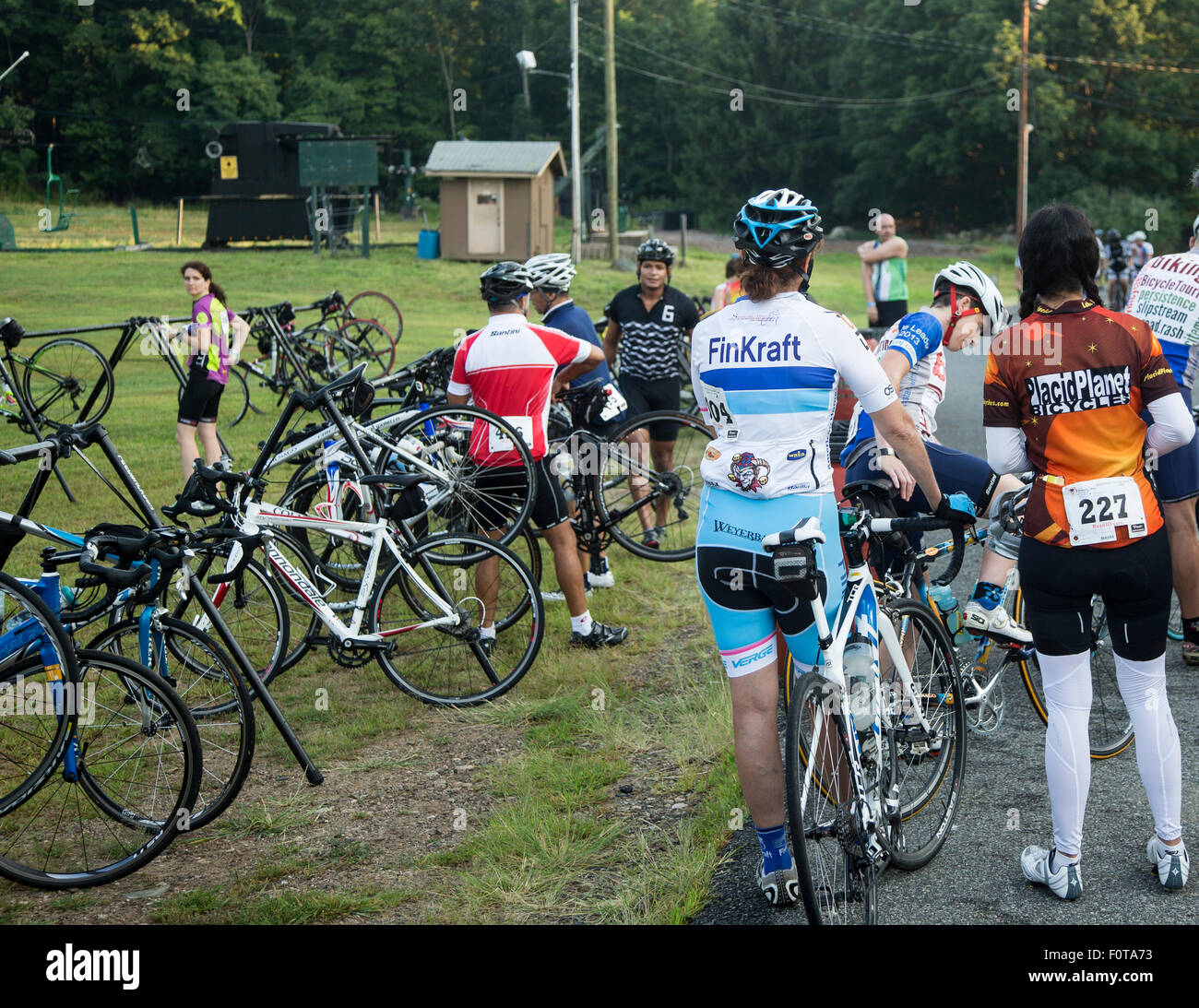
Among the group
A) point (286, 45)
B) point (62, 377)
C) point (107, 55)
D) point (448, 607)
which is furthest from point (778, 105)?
point (448, 607)

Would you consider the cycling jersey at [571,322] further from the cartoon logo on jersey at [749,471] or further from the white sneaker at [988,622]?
the cartoon logo on jersey at [749,471]

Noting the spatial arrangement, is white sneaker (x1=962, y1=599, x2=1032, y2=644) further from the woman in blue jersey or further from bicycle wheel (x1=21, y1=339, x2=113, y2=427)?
bicycle wheel (x1=21, y1=339, x2=113, y2=427)

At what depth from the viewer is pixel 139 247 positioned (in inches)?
1358

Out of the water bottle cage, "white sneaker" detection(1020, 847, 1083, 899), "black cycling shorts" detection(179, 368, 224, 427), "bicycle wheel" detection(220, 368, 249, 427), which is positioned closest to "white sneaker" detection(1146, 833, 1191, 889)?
"white sneaker" detection(1020, 847, 1083, 899)

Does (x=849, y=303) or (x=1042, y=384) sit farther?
(x=849, y=303)

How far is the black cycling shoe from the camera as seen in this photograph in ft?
23.2

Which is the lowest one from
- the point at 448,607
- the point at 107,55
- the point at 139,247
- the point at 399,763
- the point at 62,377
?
the point at 399,763

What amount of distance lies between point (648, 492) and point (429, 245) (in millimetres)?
28835

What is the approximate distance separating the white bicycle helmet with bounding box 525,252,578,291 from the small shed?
91.3ft

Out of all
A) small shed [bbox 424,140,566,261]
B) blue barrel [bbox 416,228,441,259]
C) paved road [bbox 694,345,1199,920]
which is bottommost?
paved road [bbox 694,345,1199,920]

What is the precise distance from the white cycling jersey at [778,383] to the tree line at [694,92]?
34.7 m

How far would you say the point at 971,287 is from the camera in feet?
17.5
